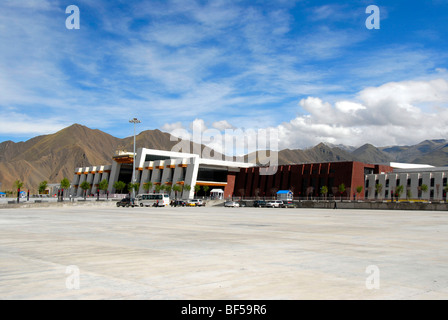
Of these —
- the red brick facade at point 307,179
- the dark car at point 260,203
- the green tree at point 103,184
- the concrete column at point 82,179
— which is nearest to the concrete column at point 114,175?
the green tree at point 103,184

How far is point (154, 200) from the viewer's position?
250ft

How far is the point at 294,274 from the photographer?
8617mm

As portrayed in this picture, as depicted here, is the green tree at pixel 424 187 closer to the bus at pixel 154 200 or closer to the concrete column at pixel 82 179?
the bus at pixel 154 200

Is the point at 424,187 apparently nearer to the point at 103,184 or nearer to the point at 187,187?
the point at 187,187

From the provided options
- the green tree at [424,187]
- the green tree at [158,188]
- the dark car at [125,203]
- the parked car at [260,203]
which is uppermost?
the green tree at [424,187]

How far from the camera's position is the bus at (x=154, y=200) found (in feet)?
241

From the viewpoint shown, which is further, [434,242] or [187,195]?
[187,195]

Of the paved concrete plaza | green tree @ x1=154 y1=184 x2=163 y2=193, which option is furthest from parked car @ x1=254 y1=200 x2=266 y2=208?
the paved concrete plaza

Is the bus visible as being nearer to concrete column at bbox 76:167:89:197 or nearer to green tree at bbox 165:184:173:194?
green tree at bbox 165:184:173:194

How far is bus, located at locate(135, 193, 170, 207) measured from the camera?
73.4 m

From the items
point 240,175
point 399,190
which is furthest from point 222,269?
point 240,175
